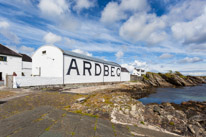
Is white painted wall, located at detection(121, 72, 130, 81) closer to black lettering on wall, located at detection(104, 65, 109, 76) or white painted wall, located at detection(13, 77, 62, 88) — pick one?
black lettering on wall, located at detection(104, 65, 109, 76)

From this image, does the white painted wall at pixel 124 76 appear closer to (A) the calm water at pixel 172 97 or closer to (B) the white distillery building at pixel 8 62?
(A) the calm water at pixel 172 97

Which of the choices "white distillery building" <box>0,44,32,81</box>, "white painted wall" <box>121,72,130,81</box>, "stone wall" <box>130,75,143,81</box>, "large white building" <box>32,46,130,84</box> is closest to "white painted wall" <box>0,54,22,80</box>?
"white distillery building" <box>0,44,32,81</box>

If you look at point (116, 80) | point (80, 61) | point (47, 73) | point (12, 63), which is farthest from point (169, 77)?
point (12, 63)

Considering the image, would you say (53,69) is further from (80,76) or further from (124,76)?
(124,76)

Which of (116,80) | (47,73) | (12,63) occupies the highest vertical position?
(12,63)

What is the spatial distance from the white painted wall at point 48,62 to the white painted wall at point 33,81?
1589 mm

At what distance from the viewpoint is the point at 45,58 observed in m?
23.7

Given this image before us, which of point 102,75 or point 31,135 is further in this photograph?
point 102,75

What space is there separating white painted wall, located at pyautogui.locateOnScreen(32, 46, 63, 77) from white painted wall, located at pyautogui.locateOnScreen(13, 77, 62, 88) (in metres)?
1.59

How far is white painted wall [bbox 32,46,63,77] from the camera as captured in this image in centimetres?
2181

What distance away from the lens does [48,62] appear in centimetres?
2319

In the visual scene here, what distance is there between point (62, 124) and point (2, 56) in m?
28.3

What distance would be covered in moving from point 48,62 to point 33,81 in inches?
251

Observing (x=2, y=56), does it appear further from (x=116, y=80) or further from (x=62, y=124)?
(x=116, y=80)
